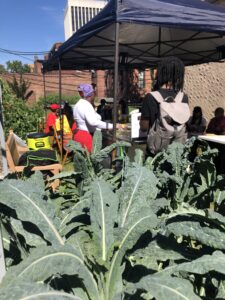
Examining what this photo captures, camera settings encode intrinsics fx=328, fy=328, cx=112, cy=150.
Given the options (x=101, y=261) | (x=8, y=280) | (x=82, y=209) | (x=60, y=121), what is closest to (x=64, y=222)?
(x=82, y=209)

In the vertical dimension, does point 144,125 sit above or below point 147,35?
below

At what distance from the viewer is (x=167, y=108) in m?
3.13

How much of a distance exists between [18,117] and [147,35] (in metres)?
4.47

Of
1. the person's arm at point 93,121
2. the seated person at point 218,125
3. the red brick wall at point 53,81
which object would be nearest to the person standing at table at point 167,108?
the person's arm at point 93,121

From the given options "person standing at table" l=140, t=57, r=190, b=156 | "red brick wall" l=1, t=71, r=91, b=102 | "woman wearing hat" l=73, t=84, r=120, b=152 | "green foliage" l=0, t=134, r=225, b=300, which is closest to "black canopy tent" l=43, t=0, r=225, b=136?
"person standing at table" l=140, t=57, r=190, b=156

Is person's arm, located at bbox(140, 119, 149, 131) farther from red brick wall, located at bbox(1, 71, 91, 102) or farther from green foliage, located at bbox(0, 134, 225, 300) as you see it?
red brick wall, located at bbox(1, 71, 91, 102)

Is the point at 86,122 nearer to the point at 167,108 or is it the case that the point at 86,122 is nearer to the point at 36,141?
the point at 167,108

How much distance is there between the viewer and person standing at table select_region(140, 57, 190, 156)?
3148 mm

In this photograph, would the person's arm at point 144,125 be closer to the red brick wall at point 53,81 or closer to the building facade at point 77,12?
the red brick wall at point 53,81

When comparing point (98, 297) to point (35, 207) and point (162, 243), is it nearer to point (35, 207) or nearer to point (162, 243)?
point (162, 243)

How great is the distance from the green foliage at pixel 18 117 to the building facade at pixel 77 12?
301ft

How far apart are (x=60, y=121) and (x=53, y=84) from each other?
2746 centimetres

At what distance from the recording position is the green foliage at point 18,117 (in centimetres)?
885

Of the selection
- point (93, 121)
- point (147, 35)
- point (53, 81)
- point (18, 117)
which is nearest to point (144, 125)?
point (93, 121)
